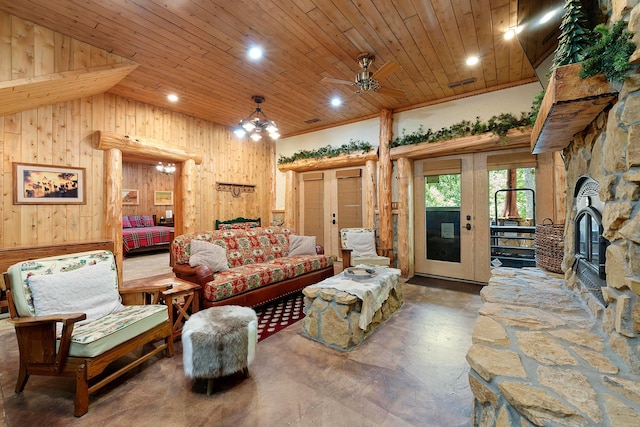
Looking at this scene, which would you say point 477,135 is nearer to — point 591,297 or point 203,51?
point 591,297

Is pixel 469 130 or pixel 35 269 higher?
pixel 469 130

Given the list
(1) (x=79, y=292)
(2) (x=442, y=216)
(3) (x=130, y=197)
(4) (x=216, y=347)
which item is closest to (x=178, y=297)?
(1) (x=79, y=292)

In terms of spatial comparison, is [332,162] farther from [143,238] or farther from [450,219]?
[143,238]

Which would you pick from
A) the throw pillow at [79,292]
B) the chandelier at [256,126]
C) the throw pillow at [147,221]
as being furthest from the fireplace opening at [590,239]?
the throw pillow at [147,221]

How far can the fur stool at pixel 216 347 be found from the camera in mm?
1794

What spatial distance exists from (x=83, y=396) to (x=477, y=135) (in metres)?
5.07

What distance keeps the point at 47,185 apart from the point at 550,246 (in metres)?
6.18

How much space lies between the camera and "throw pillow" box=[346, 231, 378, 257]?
460 cm

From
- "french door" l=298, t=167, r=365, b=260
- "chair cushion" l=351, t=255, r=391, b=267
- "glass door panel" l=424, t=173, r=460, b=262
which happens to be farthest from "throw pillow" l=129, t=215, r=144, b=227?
"glass door panel" l=424, t=173, r=460, b=262

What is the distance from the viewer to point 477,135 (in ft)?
13.4

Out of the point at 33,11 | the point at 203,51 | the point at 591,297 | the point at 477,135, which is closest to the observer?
the point at 591,297

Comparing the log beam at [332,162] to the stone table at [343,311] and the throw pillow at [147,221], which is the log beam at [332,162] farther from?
the throw pillow at [147,221]

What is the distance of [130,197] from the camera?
8.92m

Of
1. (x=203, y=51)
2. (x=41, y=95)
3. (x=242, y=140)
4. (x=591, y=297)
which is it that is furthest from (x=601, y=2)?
(x=242, y=140)
